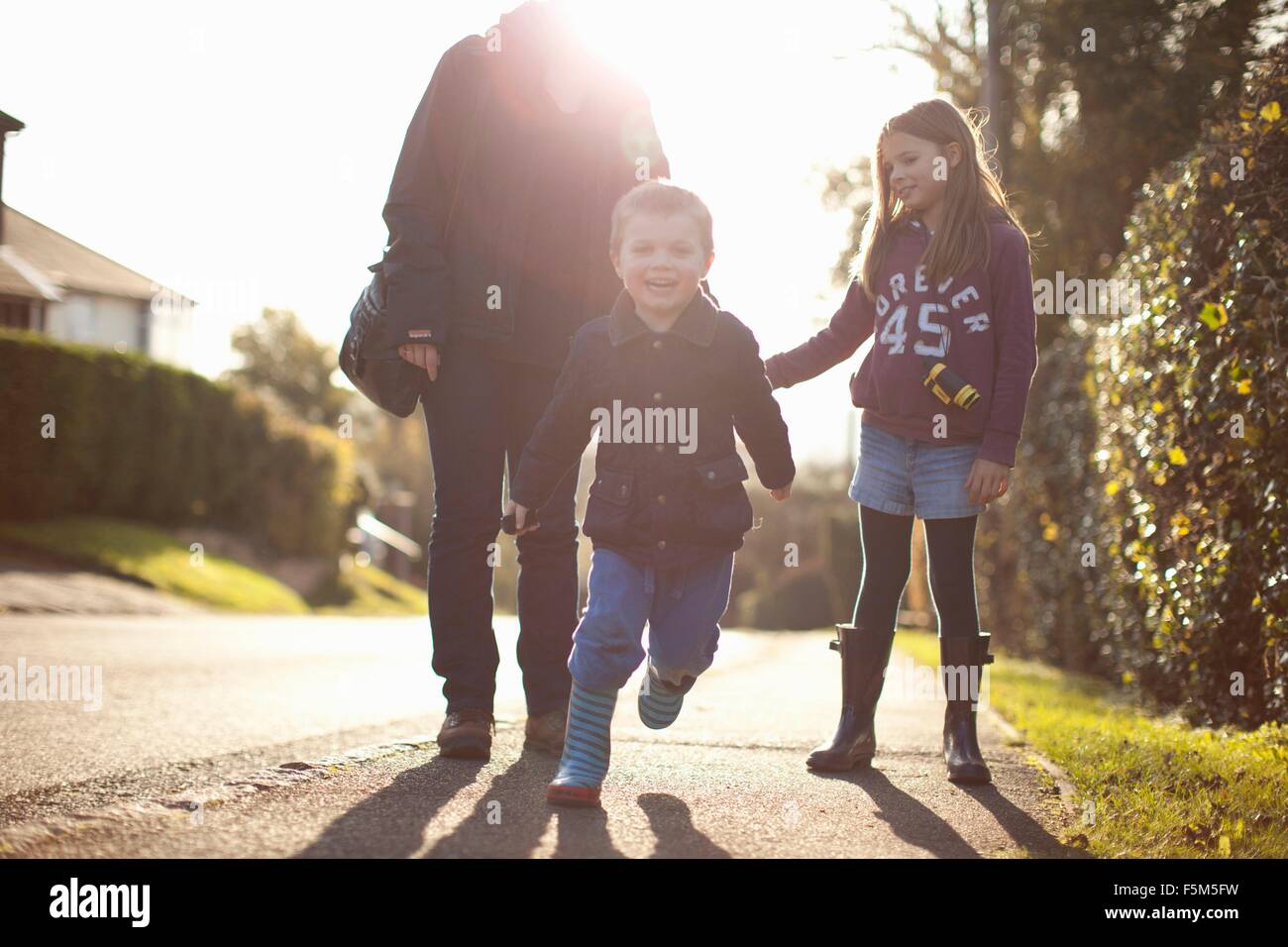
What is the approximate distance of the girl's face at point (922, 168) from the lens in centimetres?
379

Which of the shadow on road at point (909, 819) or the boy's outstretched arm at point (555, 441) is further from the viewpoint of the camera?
the boy's outstretched arm at point (555, 441)

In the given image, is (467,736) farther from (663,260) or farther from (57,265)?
(57,265)

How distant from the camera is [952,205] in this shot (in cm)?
377

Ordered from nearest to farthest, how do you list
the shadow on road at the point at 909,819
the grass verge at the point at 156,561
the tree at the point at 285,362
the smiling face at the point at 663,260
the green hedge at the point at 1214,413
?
the shadow on road at the point at 909,819, the smiling face at the point at 663,260, the green hedge at the point at 1214,413, the grass verge at the point at 156,561, the tree at the point at 285,362

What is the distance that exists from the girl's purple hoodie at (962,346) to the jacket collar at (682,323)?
768 mm

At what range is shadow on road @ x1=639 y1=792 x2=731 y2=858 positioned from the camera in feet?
8.38

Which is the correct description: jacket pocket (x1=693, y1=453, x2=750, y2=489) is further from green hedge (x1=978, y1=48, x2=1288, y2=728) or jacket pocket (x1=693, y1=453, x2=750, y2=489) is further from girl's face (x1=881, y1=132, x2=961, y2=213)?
green hedge (x1=978, y1=48, x2=1288, y2=728)

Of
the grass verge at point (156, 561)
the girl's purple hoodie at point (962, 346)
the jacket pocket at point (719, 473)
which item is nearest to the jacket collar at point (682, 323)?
the jacket pocket at point (719, 473)

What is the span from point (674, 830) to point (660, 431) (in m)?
1.04

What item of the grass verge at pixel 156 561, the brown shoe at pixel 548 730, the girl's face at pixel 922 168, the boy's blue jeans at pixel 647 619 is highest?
the girl's face at pixel 922 168

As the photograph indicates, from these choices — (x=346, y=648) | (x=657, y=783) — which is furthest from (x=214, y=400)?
(x=657, y=783)

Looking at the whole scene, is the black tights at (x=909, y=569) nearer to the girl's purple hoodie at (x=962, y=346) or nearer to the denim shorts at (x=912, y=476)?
the denim shorts at (x=912, y=476)
